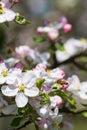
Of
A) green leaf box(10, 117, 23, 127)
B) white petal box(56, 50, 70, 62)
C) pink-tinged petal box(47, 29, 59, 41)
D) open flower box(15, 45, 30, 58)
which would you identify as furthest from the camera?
white petal box(56, 50, 70, 62)

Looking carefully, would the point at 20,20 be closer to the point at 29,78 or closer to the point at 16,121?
the point at 29,78

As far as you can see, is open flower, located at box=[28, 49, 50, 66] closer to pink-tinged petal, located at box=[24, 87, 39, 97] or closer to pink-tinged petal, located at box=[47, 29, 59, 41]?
pink-tinged petal, located at box=[47, 29, 59, 41]

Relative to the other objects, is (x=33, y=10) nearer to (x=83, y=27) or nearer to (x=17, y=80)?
(x=83, y=27)

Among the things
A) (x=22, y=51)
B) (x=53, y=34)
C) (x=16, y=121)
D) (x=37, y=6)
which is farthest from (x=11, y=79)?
(x=37, y=6)

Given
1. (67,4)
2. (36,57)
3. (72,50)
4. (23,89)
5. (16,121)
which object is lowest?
(67,4)

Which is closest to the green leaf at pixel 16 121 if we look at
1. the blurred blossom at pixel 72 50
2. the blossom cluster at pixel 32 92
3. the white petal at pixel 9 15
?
the blossom cluster at pixel 32 92

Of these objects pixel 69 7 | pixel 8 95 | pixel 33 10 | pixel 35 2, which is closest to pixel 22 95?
pixel 8 95

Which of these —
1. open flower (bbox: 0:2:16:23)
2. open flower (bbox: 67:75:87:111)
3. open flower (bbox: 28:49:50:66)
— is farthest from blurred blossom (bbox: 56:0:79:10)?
open flower (bbox: 0:2:16:23)
